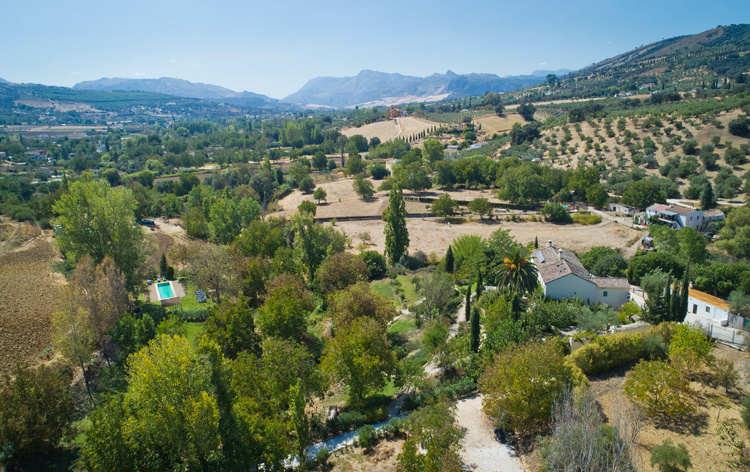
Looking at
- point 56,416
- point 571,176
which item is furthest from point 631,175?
point 56,416

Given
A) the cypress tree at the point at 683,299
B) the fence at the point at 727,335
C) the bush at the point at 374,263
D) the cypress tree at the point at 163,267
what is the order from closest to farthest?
the fence at the point at 727,335, the cypress tree at the point at 683,299, the cypress tree at the point at 163,267, the bush at the point at 374,263

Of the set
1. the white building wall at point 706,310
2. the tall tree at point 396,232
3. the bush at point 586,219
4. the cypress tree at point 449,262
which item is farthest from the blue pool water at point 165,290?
the bush at point 586,219

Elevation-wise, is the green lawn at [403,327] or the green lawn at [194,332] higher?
the green lawn at [194,332]

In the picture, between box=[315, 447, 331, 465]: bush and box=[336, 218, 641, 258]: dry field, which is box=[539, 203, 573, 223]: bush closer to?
box=[336, 218, 641, 258]: dry field

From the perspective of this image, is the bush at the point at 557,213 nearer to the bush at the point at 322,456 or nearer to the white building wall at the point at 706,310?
the white building wall at the point at 706,310

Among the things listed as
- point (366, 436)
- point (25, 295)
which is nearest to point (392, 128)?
point (25, 295)

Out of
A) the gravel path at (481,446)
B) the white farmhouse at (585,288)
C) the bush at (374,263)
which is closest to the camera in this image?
the gravel path at (481,446)

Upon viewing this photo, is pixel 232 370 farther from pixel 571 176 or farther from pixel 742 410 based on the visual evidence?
pixel 571 176
